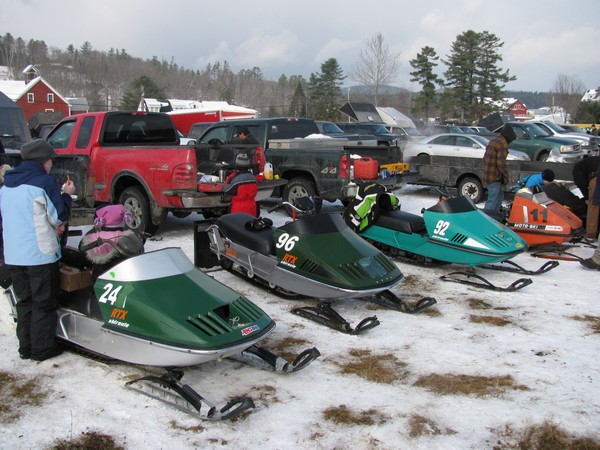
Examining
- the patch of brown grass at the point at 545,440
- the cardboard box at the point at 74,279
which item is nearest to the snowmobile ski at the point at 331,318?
the patch of brown grass at the point at 545,440

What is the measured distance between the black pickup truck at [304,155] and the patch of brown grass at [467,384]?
507 cm

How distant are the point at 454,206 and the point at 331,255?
2224 millimetres

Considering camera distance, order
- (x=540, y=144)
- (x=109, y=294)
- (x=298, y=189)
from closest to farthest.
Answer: (x=109, y=294)
(x=298, y=189)
(x=540, y=144)

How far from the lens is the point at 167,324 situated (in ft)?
12.0

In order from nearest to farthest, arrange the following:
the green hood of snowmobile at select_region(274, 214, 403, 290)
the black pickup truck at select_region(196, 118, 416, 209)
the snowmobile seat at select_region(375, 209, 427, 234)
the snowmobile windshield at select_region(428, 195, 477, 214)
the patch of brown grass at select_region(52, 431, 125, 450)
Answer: the patch of brown grass at select_region(52, 431, 125, 450), the green hood of snowmobile at select_region(274, 214, 403, 290), the snowmobile windshield at select_region(428, 195, 477, 214), the snowmobile seat at select_region(375, 209, 427, 234), the black pickup truck at select_region(196, 118, 416, 209)

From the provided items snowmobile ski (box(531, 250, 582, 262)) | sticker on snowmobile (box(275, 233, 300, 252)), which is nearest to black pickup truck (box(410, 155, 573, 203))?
snowmobile ski (box(531, 250, 582, 262))

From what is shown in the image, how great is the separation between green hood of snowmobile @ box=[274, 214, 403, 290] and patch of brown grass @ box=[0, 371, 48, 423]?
97.1 inches

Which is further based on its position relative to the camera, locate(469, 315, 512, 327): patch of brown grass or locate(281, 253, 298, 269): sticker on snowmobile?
locate(281, 253, 298, 269): sticker on snowmobile

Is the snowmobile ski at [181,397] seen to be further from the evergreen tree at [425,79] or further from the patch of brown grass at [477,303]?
the evergreen tree at [425,79]

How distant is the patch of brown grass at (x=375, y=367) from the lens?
417 cm

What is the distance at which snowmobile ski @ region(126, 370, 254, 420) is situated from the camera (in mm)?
3443

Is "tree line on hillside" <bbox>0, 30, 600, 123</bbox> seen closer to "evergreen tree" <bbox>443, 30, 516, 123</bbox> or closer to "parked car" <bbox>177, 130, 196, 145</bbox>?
"evergreen tree" <bbox>443, 30, 516, 123</bbox>

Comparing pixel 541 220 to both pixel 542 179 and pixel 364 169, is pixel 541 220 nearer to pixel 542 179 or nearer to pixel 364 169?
pixel 542 179

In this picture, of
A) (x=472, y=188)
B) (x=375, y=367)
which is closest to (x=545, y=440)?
(x=375, y=367)
